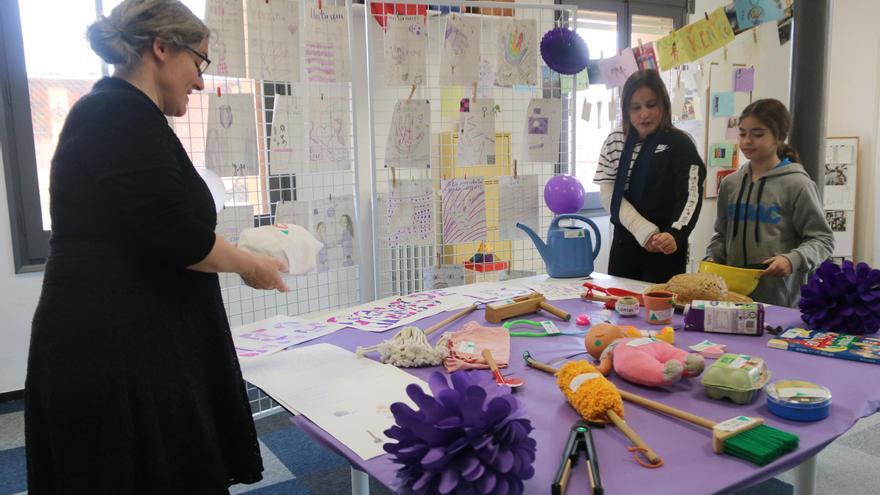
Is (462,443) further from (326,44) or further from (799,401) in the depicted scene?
(326,44)

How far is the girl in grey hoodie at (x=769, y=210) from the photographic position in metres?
1.92

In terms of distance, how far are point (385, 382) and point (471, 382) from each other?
1.32ft

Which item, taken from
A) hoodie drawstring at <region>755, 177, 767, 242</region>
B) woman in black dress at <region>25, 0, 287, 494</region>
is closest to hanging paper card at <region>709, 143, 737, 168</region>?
hoodie drawstring at <region>755, 177, 767, 242</region>

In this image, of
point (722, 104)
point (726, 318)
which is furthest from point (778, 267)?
point (722, 104)

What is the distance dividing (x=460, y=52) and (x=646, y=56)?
0.77 meters

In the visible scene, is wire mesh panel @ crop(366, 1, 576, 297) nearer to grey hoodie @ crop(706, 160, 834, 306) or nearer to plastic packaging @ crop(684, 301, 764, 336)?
grey hoodie @ crop(706, 160, 834, 306)

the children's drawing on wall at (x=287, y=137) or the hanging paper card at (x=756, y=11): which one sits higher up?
the hanging paper card at (x=756, y=11)

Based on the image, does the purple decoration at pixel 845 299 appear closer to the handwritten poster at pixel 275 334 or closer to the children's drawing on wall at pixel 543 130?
the handwritten poster at pixel 275 334

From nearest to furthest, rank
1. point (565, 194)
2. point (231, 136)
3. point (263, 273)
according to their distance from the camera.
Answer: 1. point (263, 273)
2. point (231, 136)
3. point (565, 194)

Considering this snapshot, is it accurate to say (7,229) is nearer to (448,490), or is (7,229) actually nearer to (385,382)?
(385,382)

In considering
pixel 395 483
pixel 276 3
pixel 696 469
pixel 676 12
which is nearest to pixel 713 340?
pixel 696 469

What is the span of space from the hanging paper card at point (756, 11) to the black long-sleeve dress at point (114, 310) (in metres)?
2.00

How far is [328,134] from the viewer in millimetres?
2334

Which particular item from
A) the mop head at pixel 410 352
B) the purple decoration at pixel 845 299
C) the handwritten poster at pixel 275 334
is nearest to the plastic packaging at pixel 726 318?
the purple decoration at pixel 845 299
